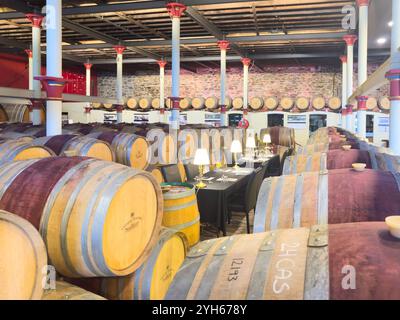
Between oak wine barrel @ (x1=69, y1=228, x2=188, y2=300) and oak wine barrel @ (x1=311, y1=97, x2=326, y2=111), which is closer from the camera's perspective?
oak wine barrel @ (x1=69, y1=228, x2=188, y2=300)

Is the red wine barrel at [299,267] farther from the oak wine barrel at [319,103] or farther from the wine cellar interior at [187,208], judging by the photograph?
the oak wine barrel at [319,103]

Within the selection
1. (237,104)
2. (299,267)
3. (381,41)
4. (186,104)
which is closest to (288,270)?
(299,267)

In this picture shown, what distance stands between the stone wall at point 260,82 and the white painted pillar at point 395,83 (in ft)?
51.8

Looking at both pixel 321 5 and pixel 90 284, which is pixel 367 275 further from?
pixel 321 5

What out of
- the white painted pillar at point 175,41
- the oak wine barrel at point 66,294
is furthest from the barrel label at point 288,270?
the white painted pillar at point 175,41

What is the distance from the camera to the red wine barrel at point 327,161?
3410mm

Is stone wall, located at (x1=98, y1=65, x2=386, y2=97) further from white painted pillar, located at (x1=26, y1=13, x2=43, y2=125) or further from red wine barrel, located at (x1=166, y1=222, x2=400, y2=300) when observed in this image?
red wine barrel, located at (x1=166, y1=222, x2=400, y2=300)

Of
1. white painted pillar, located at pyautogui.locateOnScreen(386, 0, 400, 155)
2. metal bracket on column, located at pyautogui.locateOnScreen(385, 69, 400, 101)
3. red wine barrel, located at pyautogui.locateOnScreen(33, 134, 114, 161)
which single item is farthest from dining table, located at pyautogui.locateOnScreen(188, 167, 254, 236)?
metal bracket on column, located at pyautogui.locateOnScreen(385, 69, 400, 101)

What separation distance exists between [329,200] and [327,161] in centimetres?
140

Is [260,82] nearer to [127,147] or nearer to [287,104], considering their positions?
[287,104]

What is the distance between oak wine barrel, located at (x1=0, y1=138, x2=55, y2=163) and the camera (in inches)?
138

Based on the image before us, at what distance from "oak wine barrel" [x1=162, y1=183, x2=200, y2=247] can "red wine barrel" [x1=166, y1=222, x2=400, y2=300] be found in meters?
2.22

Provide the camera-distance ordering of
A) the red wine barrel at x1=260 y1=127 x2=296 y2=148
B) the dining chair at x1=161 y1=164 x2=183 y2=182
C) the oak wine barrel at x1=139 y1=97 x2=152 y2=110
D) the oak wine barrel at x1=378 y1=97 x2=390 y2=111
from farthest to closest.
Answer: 1. the oak wine barrel at x1=139 y1=97 x2=152 y2=110
2. the oak wine barrel at x1=378 y1=97 x2=390 y2=111
3. the red wine barrel at x1=260 y1=127 x2=296 y2=148
4. the dining chair at x1=161 y1=164 x2=183 y2=182

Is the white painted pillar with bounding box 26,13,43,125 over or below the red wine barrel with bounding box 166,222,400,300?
over
